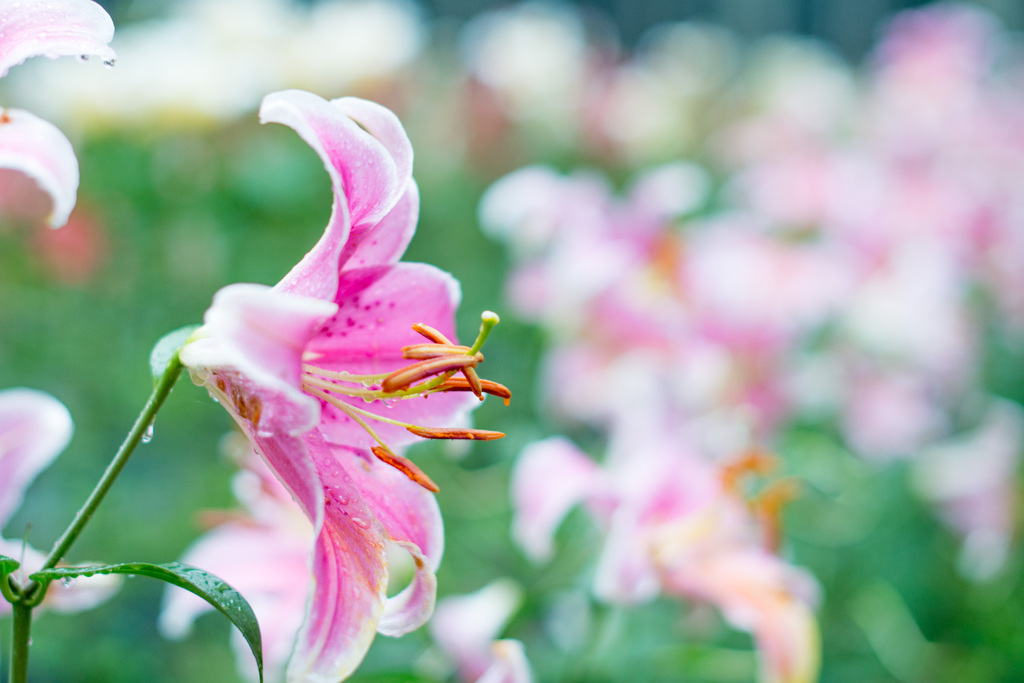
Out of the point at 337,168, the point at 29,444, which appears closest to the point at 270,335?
the point at 337,168

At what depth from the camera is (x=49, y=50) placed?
270mm

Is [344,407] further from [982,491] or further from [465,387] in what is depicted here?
[982,491]

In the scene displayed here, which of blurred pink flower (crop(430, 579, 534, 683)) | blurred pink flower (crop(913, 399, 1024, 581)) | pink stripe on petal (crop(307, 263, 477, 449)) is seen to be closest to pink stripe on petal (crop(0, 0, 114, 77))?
pink stripe on petal (crop(307, 263, 477, 449))

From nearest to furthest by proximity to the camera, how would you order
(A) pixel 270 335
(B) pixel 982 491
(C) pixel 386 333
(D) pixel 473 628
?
(A) pixel 270 335, (C) pixel 386 333, (D) pixel 473 628, (B) pixel 982 491

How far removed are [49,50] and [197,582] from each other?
16 centimetres

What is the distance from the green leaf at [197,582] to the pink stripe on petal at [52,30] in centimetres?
14

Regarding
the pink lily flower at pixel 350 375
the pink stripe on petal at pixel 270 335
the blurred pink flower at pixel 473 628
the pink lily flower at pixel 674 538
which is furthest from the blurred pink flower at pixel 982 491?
the pink stripe on petal at pixel 270 335

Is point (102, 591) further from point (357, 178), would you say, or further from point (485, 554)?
point (485, 554)

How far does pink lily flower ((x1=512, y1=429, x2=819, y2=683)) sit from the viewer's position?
1.62 ft

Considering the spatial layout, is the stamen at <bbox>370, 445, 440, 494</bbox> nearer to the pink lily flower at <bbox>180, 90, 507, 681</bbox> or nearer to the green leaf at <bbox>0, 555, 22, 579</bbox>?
the pink lily flower at <bbox>180, 90, 507, 681</bbox>

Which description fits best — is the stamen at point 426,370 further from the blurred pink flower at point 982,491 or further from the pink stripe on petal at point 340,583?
the blurred pink flower at point 982,491

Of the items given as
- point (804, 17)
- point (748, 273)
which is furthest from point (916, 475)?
point (804, 17)

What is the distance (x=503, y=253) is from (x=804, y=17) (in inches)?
88.3

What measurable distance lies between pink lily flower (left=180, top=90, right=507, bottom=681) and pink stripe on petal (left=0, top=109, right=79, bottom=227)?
63 millimetres
